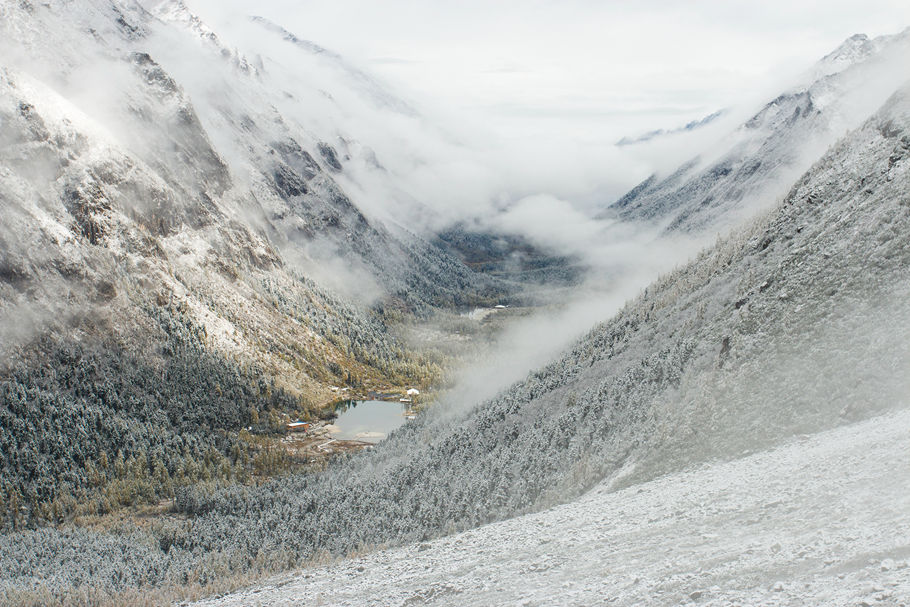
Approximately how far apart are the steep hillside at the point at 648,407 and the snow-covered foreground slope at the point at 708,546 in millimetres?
5687

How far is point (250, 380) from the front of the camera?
181500 mm

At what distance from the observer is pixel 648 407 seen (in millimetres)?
64188

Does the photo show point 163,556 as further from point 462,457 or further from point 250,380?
point 250,380

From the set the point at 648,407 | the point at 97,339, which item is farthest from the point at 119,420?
the point at 648,407

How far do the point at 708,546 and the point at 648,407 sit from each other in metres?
32.2

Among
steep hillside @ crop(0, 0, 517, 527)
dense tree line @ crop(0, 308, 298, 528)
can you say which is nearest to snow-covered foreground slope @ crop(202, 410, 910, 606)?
dense tree line @ crop(0, 308, 298, 528)

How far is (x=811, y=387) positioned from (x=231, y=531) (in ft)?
291

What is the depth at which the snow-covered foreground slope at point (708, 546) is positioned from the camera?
26.5 meters

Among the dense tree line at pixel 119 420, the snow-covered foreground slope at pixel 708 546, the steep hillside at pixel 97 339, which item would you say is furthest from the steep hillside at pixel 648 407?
the steep hillside at pixel 97 339

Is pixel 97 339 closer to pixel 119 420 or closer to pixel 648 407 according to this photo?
pixel 119 420

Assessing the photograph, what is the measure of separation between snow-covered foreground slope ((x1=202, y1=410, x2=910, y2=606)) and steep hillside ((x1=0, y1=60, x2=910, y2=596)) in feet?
18.7

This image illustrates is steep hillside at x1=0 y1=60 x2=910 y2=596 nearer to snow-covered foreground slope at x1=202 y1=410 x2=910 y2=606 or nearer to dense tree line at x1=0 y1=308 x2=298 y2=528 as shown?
snow-covered foreground slope at x1=202 y1=410 x2=910 y2=606

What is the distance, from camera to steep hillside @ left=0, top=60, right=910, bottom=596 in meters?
48.3

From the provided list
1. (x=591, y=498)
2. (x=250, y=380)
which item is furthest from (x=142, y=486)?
(x=591, y=498)
